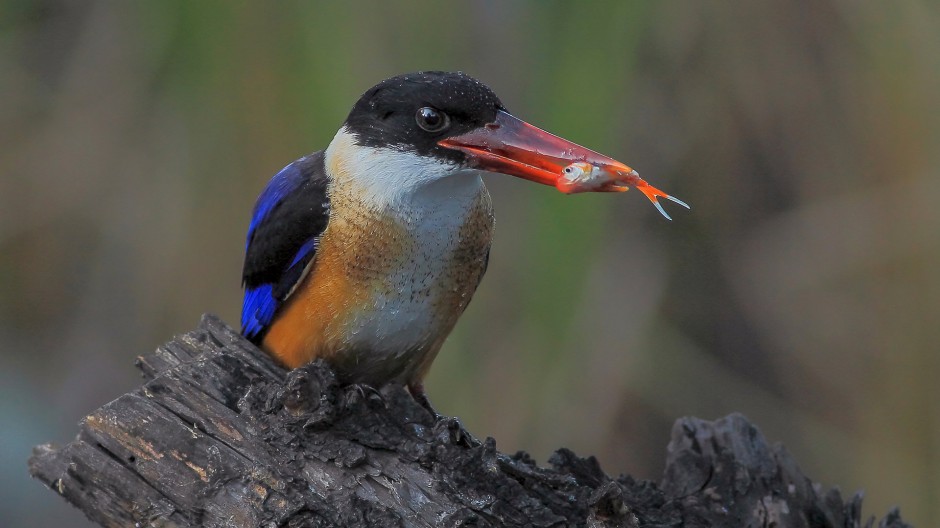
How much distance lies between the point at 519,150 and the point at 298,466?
89 centimetres

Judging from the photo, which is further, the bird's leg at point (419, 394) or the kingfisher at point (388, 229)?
the bird's leg at point (419, 394)

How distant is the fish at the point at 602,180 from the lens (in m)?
2.57

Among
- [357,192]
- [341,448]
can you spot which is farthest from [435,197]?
[341,448]

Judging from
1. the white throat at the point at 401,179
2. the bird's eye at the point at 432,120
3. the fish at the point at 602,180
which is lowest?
the white throat at the point at 401,179

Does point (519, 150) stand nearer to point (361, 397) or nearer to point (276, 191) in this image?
point (361, 397)

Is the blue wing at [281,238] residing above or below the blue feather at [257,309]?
above

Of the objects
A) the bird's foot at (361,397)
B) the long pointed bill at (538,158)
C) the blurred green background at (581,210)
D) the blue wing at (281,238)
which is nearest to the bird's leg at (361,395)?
the bird's foot at (361,397)

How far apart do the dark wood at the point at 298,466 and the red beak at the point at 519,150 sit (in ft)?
1.99

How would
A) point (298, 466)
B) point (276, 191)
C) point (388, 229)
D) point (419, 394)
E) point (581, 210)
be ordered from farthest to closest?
point (581, 210)
point (419, 394)
point (276, 191)
point (388, 229)
point (298, 466)

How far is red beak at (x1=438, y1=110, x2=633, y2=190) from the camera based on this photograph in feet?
8.79

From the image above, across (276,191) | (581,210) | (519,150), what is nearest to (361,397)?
(519,150)

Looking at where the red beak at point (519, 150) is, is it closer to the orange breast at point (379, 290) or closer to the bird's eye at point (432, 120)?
the bird's eye at point (432, 120)

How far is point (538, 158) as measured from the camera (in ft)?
8.91

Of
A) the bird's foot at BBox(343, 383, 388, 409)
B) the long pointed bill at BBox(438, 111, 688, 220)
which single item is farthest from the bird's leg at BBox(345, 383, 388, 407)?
the long pointed bill at BBox(438, 111, 688, 220)
